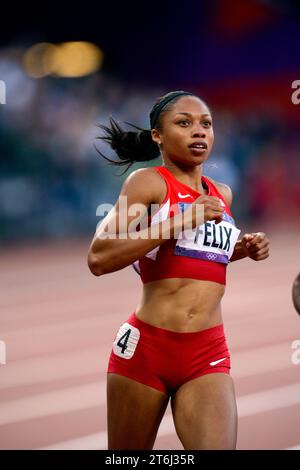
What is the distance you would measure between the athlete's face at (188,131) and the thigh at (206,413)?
94 cm

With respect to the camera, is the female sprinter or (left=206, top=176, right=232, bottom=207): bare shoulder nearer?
the female sprinter

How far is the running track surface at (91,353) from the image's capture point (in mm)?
5820

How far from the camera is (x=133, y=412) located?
3.52 metres

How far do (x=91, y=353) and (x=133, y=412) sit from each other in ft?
15.4

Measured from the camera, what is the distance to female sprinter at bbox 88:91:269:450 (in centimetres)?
343

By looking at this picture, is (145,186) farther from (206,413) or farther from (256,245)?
(206,413)

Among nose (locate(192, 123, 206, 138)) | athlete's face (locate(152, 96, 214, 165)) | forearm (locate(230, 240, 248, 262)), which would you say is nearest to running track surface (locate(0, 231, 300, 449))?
forearm (locate(230, 240, 248, 262))

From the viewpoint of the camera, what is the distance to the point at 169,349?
355 cm

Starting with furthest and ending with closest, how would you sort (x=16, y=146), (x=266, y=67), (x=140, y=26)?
(x=266, y=67) → (x=140, y=26) → (x=16, y=146)

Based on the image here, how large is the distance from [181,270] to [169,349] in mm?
334

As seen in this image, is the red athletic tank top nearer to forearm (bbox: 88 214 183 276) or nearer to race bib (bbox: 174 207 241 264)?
race bib (bbox: 174 207 241 264)

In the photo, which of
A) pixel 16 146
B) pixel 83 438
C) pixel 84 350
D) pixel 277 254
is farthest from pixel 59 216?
pixel 83 438

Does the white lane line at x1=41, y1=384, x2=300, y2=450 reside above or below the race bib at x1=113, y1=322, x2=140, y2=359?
below

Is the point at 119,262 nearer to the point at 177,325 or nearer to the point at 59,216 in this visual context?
the point at 177,325
